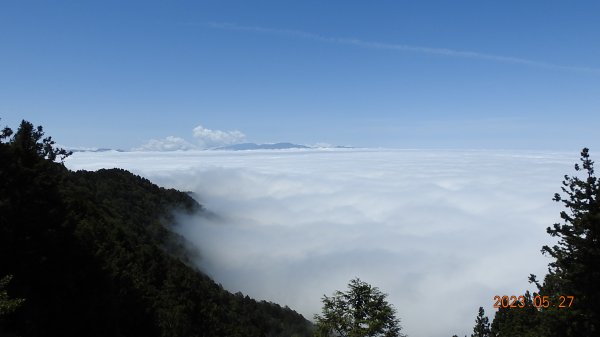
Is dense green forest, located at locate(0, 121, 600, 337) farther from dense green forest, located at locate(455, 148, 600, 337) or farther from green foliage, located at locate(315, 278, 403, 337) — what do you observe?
green foliage, located at locate(315, 278, 403, 337)

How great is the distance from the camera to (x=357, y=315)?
23047mm

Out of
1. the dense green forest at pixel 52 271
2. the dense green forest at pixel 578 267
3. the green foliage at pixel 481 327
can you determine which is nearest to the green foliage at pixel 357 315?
the dense green forest at pixel 578 267

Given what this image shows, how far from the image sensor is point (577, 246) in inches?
809

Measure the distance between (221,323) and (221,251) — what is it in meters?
128

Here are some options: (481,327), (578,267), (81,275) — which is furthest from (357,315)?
(481,327)

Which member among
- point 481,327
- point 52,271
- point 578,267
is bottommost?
point 481,327

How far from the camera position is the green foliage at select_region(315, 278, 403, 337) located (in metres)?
22.0

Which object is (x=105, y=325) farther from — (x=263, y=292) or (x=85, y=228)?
(x=263, y=292)

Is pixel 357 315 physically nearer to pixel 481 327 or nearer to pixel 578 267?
pixel 578 267

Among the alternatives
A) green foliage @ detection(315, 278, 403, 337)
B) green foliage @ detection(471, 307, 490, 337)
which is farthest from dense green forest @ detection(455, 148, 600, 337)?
green foliage @ detection(471, 307, 490, 337)

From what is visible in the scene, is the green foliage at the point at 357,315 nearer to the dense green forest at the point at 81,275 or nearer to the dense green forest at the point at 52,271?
the dense green forest at the point at 81,275

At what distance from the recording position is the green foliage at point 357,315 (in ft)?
72.3
